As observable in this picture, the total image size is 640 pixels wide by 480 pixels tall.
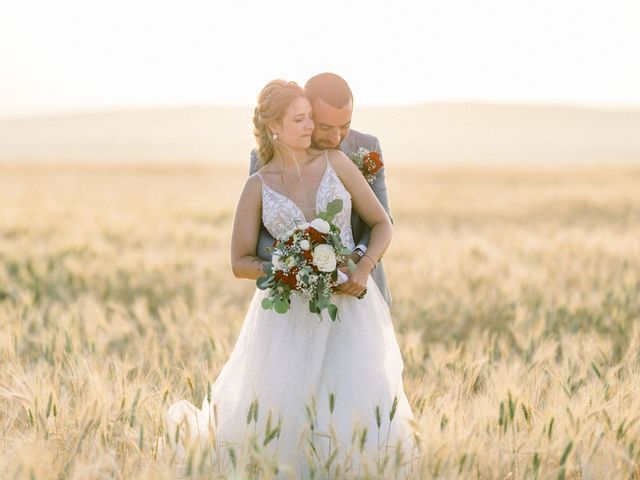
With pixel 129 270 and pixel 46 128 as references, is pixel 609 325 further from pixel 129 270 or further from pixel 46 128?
pixel 46 128

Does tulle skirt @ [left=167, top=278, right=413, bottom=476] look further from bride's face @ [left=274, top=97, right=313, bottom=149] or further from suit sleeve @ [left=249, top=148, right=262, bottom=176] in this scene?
bride's face @ [left=274, top=97, right=313, bottom=149]

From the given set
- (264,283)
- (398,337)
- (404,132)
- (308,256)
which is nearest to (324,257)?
(308,256)

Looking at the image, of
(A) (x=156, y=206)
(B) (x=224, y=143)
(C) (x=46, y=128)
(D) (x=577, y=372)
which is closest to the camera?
(D) (x=577, y=372)

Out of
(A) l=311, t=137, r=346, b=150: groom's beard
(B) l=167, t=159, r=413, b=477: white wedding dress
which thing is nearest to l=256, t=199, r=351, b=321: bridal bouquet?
(B) l=167, t=159, r=413, b=477: white wedding dress

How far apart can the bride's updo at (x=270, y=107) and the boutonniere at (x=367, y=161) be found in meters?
0.39

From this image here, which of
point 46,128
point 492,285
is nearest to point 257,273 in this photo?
point 492,285

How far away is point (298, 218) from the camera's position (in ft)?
10.0

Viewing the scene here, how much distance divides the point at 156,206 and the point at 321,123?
38.7 feet

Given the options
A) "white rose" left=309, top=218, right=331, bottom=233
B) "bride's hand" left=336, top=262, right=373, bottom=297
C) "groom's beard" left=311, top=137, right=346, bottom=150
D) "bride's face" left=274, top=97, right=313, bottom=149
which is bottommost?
"bride's hand" left=336, top=262, right=373, bottom=297

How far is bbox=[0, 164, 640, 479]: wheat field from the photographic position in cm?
263

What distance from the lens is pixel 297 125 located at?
2.99 metres

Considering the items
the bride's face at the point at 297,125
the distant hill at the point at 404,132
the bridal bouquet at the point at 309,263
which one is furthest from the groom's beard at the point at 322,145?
the distant hill at the point at 404,132

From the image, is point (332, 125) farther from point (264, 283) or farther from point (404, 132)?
point (404, 132)

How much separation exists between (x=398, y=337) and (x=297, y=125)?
254 cm
